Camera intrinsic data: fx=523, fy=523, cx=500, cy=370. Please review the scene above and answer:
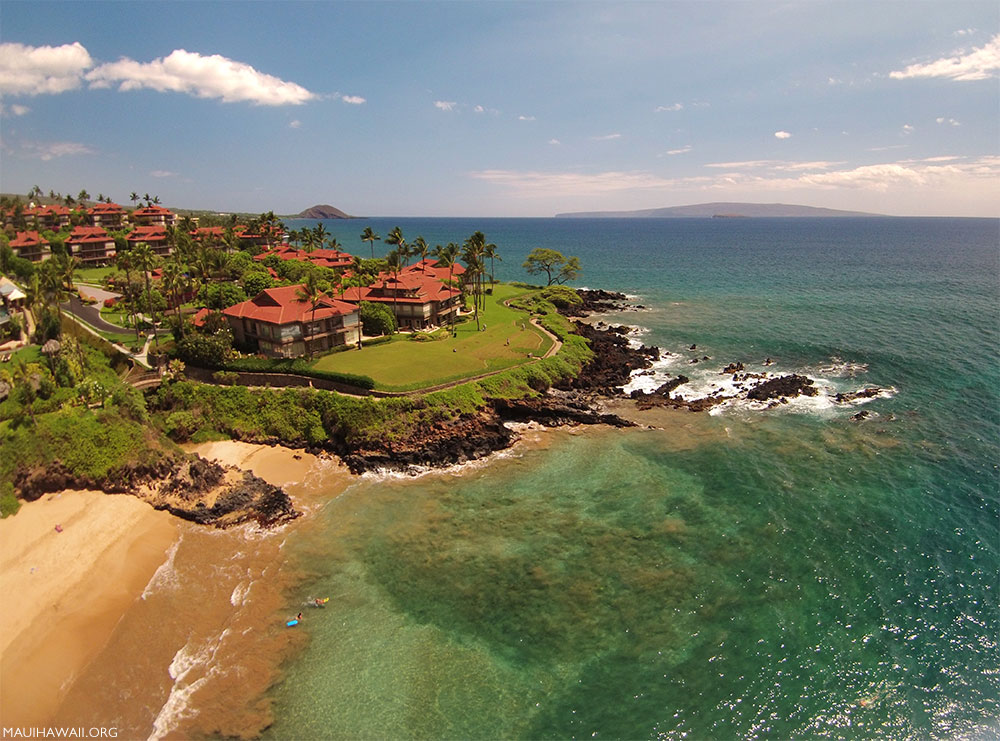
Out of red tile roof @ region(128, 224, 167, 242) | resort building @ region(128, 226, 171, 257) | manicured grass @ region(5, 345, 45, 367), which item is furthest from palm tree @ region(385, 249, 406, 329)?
red tile roof @ region(128, 224, 167, 242)

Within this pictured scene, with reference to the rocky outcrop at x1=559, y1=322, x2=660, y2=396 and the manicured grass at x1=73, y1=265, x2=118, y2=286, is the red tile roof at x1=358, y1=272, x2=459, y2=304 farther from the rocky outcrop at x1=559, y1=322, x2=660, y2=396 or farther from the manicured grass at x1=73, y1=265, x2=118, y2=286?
the manicured grass at x1=73, y1=265, x2=118, y2=286

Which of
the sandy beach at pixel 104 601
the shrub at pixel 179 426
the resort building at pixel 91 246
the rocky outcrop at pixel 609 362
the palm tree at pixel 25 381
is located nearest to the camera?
the sandy beach at pixel 104 601

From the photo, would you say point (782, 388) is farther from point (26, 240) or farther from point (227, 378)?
point (26, 240)

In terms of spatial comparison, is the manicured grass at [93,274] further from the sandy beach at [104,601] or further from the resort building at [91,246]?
the sandy beach at [104,601]

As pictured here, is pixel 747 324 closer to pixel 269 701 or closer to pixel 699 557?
pixel 699 557

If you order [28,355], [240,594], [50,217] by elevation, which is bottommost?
[240,594]

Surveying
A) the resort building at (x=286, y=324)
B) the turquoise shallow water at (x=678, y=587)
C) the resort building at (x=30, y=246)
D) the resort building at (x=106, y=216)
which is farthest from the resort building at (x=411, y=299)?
the resort building at (x=106, y=216)

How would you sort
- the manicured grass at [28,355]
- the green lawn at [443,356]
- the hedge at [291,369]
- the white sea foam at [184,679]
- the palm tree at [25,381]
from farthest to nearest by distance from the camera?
the green lawn at [443,356] → the hedge at [291,369] → the manicured grass at [28,355] → the palm tree at [25,381] → the white sea foam at [184,679]

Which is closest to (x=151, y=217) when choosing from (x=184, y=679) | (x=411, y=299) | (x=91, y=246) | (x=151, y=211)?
(x=151, y=211)
